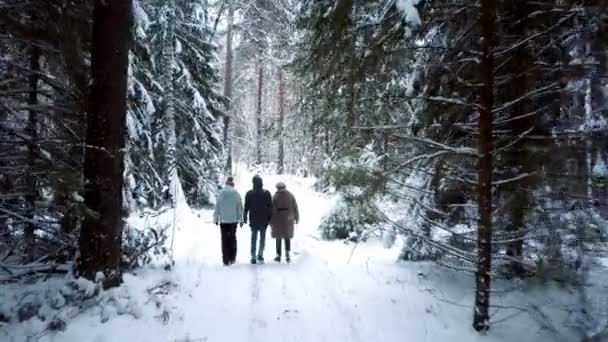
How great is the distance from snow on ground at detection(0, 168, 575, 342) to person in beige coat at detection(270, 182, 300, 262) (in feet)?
3.71

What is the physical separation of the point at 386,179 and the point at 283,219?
16.7 feet

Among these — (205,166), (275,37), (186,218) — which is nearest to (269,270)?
(186,218)

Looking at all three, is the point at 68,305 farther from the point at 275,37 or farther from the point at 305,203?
the point at 275,37

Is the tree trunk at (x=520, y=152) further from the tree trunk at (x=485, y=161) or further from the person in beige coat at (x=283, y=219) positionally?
the person in beige coat at (x=283, y=219)

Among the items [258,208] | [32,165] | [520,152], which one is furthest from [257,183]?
[520,152]

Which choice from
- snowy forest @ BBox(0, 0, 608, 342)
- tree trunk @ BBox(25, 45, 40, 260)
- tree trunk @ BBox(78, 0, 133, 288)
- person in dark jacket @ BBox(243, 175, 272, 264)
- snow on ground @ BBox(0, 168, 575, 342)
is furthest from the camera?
person in dark jacket @ BBox(243, 175, 272, 264)

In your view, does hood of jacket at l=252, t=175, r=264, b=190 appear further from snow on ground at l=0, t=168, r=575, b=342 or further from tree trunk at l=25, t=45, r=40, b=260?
tree trunk at l=25, t=45, r=40, b=260

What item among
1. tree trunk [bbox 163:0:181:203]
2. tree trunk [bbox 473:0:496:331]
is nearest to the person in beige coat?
tree trunk [bbox 473:0:496:331]

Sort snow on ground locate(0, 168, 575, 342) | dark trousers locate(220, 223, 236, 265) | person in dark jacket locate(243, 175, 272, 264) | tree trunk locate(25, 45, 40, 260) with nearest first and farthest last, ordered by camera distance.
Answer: snow on ground locate(0, 168, 575, 342) < tree trunk locate(25, 45, 40, 260) < dark trousers locate(220, 223, 236, 265) < person in dark jacket locate(243, 175, 272, 264)

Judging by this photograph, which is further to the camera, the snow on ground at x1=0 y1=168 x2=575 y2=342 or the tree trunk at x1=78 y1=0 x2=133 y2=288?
the tree trunk at x1=78 y1=0 x2=133 y2=288

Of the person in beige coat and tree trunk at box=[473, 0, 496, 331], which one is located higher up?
tree trunk at box=[473, 0, 496, 331]

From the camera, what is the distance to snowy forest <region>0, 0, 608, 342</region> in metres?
4.71

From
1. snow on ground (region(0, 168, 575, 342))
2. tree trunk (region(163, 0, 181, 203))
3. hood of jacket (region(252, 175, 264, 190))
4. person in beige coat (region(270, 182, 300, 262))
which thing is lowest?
snow on ground (region(0, 168, 575, 342))

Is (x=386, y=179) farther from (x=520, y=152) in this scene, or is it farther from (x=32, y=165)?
(x=32, y=165)
